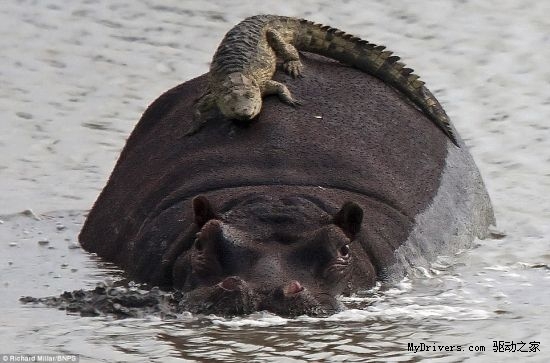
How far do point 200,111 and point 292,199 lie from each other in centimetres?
140

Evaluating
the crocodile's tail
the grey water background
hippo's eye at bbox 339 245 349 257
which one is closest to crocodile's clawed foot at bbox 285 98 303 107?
the crocodile's tail

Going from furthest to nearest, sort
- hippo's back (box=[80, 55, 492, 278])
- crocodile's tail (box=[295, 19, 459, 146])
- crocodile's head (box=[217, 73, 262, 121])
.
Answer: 1. crocodile's tail (box=[295, 19, 459, 146])
2. crocodile's head (box=[217, 73, 262, 121])
3. hippo's back (box=[80, 55, 492, 278])

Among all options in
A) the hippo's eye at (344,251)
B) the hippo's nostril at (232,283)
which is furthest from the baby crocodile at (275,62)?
the hippo's nostril at (232,283)

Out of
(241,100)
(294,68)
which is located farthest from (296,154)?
(294,68)

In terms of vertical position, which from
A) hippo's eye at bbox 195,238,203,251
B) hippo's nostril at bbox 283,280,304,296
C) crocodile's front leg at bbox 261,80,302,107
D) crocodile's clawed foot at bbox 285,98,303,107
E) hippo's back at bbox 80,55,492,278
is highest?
crocodile's front leg at bbox 261,80,302,107

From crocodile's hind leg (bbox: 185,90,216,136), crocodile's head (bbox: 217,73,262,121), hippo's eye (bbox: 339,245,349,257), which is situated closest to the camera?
hippo's eye (bbox: 339,245,349,257)

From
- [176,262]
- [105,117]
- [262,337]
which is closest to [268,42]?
[176,262]

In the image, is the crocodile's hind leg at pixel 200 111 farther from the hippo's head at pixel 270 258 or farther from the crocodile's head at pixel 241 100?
the hippo's head at pixel 270 258

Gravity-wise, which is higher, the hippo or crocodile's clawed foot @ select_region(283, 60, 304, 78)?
crocodile's clawed foot @ select_region(283, 60, 304, 78)

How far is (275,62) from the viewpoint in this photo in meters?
10.6

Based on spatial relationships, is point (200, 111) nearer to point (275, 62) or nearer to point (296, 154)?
point (275, 62)

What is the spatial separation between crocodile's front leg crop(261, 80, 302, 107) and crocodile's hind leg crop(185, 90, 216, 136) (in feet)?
1.01

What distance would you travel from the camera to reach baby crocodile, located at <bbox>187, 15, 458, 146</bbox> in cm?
1008

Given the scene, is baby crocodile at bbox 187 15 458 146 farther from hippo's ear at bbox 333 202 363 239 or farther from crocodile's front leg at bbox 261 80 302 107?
hippo's ear at bbox 333 202 363 239
